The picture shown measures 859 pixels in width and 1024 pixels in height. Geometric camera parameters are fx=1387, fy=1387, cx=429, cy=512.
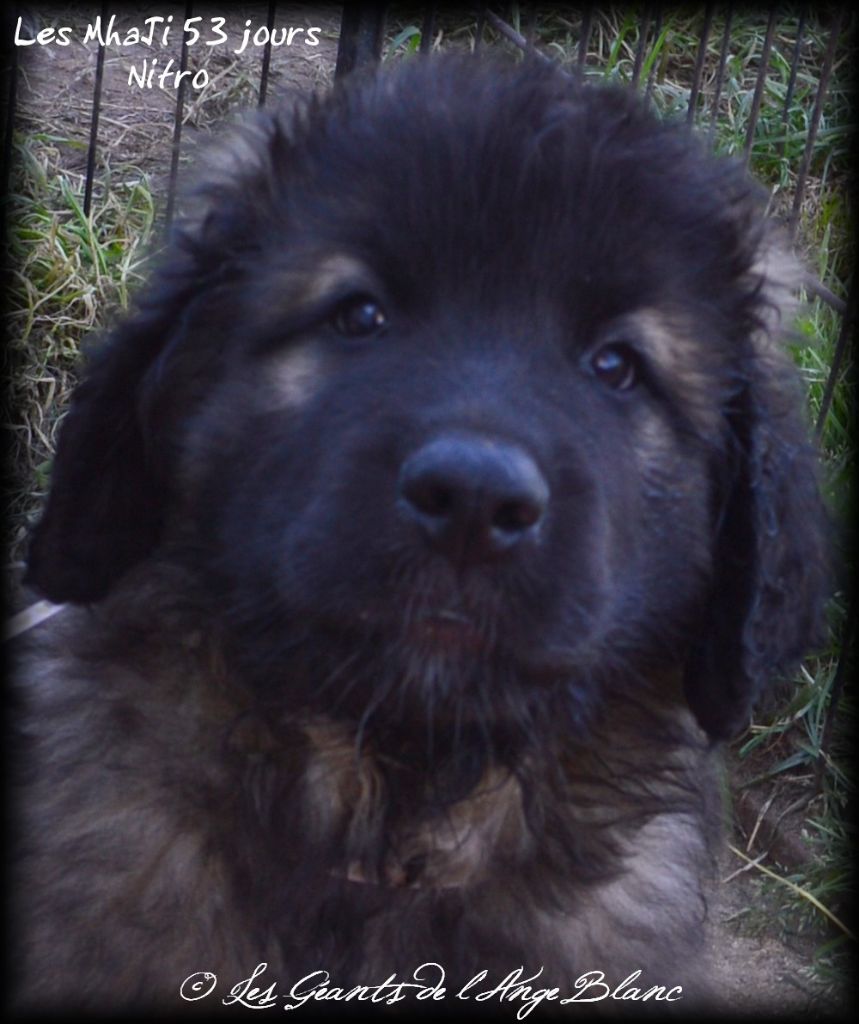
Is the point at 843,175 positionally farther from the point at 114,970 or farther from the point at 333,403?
the point at 114,970

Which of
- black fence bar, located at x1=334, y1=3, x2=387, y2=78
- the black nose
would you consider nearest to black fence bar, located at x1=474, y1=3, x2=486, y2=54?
black fence bar, located at x1=334, y1=3, x2=387, y2=78

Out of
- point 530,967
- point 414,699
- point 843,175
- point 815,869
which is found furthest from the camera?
point 843,175

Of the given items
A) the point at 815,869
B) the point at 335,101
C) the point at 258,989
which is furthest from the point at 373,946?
the point at 815,869

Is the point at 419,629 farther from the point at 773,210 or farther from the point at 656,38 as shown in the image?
the point at 656,38

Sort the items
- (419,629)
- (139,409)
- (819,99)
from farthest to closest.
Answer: (819,99)
(139,409)
(419,629)

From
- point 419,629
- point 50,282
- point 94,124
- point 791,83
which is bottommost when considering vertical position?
point 419,629

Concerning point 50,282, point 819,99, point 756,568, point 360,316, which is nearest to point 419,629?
point 360,316

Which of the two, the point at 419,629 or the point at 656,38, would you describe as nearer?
the point at 419,629

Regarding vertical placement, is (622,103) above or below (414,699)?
above
